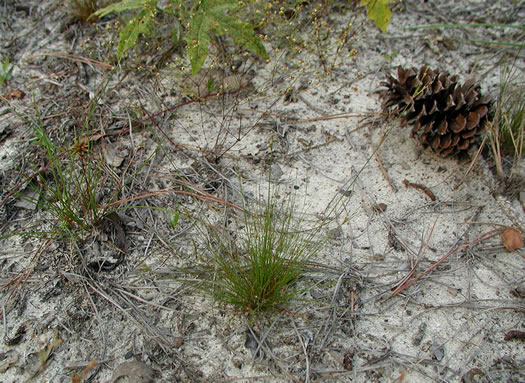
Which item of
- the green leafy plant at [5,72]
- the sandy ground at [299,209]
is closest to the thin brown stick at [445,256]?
the sandy ground at [299,209]

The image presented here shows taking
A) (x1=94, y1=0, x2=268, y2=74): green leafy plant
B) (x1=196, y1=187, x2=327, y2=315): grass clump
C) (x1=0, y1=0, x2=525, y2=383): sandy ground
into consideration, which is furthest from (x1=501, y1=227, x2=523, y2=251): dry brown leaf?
(x1=94, y1=0, x2=268, y2=74): green leafy plant

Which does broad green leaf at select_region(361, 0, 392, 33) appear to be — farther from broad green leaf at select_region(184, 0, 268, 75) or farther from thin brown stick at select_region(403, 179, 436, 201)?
thin brown stick at select_region(403, 179, 436, 201)

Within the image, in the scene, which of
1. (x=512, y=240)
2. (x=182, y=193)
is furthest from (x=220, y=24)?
(x=512, y=240)

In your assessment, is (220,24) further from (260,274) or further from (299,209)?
(260,274)

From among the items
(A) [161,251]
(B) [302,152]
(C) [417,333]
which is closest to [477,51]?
(B) [302,152]

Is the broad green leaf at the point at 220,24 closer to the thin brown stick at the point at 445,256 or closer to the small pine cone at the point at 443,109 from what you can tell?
the small pine cone at the point at 443,109

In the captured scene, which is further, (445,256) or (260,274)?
(445,256)
